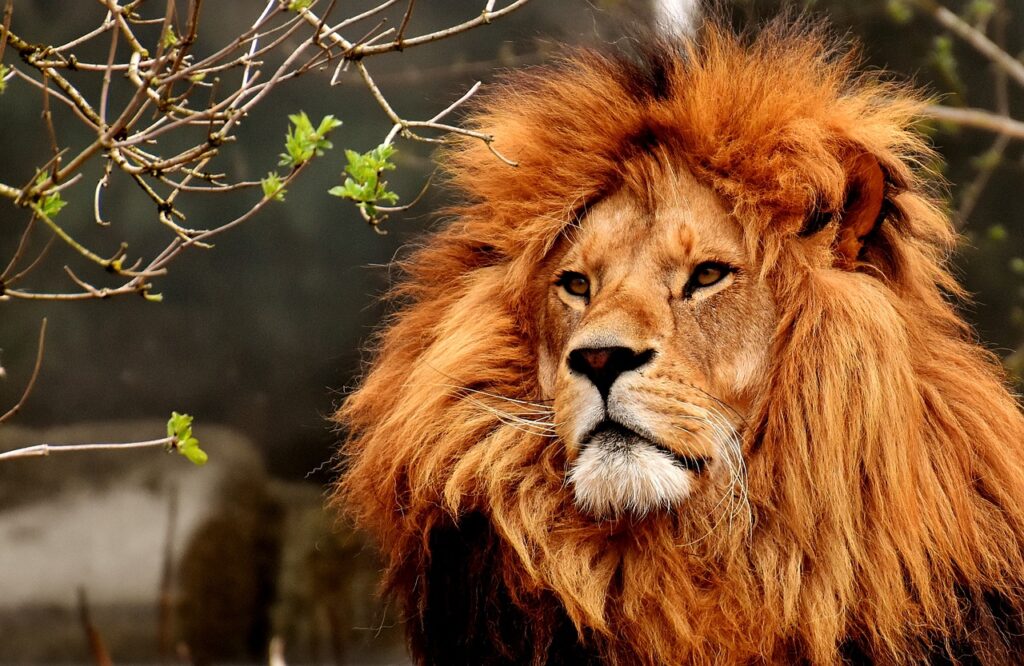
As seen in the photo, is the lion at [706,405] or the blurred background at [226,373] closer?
the lion at [706,405]

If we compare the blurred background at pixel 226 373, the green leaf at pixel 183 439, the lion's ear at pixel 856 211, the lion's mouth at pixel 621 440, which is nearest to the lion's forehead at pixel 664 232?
the lion's ear at pixel 856 211

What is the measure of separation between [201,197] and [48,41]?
82cm

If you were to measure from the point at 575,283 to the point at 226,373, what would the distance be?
9.14 ft

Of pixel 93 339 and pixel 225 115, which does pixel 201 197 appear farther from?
pixel 225 115

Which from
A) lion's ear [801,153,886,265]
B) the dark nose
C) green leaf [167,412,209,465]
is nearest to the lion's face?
the dark nose

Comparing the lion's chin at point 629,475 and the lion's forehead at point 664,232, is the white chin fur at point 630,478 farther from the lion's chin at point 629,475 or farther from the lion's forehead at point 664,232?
the lion's forehead at point 664,232

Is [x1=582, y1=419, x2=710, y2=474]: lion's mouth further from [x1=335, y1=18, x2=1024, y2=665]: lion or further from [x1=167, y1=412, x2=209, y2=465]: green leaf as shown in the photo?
[x1=167, y1=412, x2=209, y2=465]: green leaf

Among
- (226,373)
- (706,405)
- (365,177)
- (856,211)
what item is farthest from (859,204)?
(226,373)

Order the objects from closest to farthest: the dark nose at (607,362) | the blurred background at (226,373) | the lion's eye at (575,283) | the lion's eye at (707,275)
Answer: the dark nose at (607,362) → the lion's eye at (707,275) → the lion's eye at (575,283) → the blurred background at (226,373)

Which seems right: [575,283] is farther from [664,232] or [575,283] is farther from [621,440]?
[621,440]

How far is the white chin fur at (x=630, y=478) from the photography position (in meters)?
2.43

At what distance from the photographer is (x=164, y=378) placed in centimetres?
516

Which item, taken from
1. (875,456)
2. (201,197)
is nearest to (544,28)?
(201,197)

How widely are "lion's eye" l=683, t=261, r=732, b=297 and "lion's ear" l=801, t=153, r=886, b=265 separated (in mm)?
187
